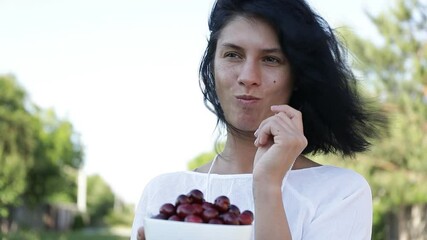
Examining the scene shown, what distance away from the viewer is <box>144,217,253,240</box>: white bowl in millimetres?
1527

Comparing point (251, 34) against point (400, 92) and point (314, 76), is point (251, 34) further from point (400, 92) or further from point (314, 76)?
point (400, 92)

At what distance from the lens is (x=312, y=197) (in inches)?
84.1

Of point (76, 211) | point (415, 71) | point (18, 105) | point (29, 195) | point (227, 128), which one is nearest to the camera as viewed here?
point (227, 128)

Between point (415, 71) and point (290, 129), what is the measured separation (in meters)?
15.7

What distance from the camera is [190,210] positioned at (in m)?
1.57

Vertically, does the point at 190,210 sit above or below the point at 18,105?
above

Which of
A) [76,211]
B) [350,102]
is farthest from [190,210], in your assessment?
[76,211]

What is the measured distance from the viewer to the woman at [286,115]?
6.66 ft

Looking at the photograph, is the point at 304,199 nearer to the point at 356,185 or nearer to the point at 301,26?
the point at 356,185

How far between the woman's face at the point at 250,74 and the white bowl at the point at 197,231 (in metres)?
0.55

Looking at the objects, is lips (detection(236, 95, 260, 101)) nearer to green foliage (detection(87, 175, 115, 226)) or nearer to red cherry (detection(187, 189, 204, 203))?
red cherry (detection(187, 189, 204, 203))

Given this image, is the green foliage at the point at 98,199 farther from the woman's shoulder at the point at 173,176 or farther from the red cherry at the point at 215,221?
the red cherry at the point at 215,221

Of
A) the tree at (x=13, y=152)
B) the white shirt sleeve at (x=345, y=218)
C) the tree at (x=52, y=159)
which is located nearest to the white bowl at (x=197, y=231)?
the white shirt sleeve at (x=345, y=218)

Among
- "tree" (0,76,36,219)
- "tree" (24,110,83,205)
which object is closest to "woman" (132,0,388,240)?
"tree" (0,76,36,219)
